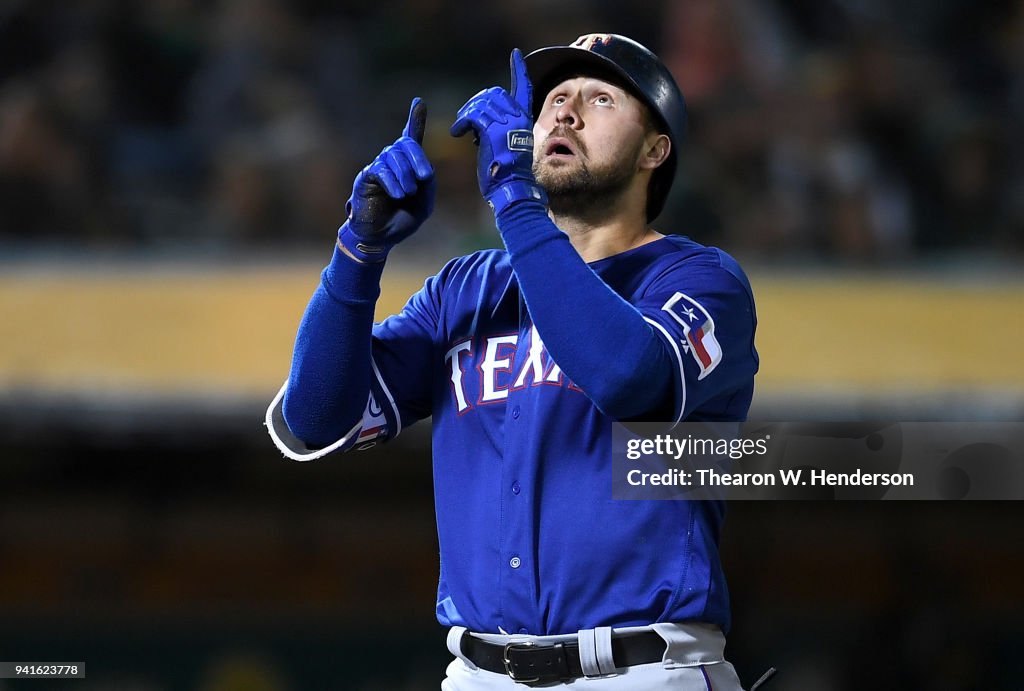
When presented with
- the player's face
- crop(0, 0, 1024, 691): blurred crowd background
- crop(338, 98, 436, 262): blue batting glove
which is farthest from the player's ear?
crop(0, 0, 1024, 691): blurred crowd background

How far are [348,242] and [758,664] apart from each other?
3.00 meters

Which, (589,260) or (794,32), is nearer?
(589,260)

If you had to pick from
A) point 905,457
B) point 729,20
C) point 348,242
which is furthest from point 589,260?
point 729,20

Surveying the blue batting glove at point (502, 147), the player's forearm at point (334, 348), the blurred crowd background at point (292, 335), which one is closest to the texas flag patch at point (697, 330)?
the blue batting glove at point (502, 147)

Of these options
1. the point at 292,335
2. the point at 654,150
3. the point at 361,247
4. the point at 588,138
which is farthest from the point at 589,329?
the point at 292,335

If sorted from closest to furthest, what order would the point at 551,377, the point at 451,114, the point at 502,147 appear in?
the point at 502,147, the point at 551,377, the point at 451,114

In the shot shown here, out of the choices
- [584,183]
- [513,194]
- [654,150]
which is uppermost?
[654,150]

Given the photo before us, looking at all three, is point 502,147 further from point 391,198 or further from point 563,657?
point 563,657

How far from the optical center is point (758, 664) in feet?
14.5

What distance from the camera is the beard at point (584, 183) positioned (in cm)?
208

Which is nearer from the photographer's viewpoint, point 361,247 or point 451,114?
point 361,247

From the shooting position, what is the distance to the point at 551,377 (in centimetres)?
194

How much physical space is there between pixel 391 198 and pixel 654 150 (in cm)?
56

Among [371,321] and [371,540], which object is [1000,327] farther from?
[371,321]
